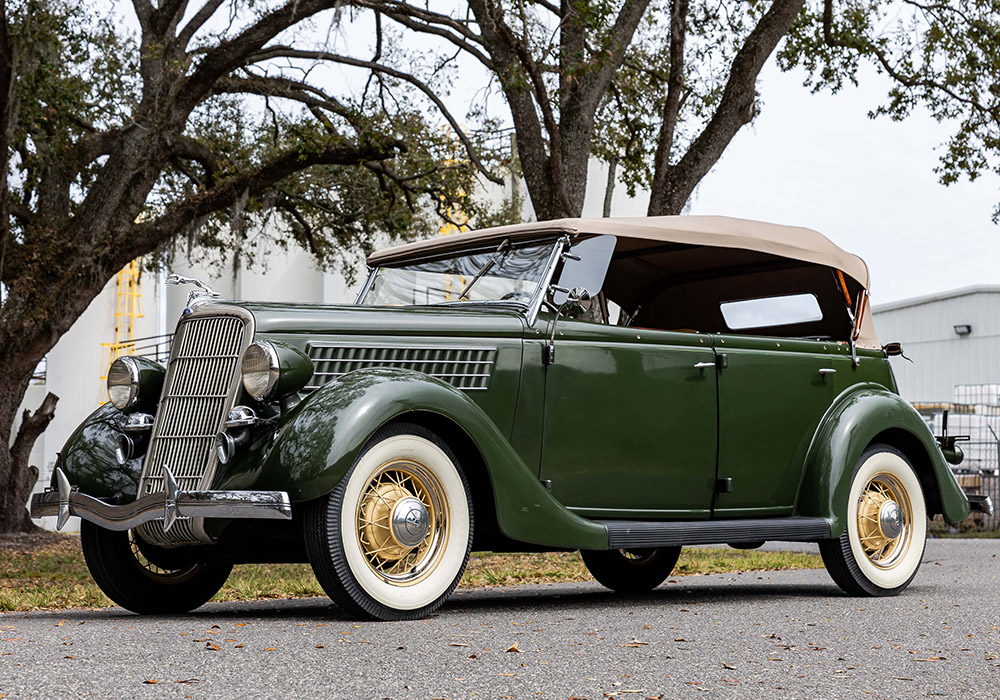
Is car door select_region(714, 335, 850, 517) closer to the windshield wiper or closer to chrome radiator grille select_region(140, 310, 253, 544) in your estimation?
the windshield wiper

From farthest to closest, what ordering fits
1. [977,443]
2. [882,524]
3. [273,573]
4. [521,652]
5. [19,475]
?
1. [977,443]
2. [19,475]
3. [273,573]
4. [882,524]
5. [521,652]

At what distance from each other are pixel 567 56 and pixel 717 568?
16.3ft

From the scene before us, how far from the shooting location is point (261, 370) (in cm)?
509

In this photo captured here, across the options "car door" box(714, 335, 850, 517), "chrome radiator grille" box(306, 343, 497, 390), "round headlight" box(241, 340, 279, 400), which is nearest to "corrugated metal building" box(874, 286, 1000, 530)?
"car door" box(714, 335, 850, 517)

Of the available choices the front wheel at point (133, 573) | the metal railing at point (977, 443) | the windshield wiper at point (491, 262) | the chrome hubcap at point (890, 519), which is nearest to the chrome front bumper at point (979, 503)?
the chrome hubcap at point (890, 519)

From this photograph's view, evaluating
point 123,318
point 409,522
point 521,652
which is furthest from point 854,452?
point 123,318

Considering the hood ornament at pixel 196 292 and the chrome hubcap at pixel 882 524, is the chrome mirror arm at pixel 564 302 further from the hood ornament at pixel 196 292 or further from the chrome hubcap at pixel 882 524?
the chrome hubcap at pixel 882 524

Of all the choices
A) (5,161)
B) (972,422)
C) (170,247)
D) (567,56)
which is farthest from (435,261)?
(972,422)

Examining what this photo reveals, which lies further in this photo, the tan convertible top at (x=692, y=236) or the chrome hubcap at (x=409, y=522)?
the tan convertible top at (x=692, y=236)

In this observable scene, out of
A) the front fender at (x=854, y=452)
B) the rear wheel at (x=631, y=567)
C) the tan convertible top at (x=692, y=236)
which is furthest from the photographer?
A: the rear wheel at (x=631, y=567)

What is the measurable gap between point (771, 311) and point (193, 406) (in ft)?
14.0

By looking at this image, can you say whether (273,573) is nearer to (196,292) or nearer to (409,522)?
(196,292)

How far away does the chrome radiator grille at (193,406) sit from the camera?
526 centimetres

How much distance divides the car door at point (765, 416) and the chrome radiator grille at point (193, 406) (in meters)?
2.86
